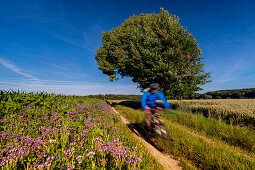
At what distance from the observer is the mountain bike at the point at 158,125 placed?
5160 mm

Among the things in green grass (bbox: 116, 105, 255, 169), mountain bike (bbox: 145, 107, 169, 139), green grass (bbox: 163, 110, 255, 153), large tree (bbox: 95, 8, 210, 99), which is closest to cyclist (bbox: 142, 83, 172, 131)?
mountain bike (bbox: 145, 107, 169, 139)

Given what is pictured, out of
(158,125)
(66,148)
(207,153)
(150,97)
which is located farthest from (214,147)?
(66,148)

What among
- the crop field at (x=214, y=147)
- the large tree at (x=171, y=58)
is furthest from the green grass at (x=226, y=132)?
the large tree at (x=171, y=58)

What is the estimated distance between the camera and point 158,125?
17.6 feet

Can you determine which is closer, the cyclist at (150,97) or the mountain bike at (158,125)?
the mountain bike at (158,125)

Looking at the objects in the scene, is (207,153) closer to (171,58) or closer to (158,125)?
A: (158,125)

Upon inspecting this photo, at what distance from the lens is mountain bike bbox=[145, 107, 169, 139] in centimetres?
516

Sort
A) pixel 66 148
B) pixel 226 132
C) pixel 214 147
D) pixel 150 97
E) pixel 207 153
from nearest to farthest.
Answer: pixel 66 148 < pixel 207 153 < pixel 214 147 < pixel 150 97 < pixel 226 132

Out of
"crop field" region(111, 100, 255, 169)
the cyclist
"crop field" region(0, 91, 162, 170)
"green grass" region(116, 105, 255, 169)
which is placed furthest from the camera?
the cyclist

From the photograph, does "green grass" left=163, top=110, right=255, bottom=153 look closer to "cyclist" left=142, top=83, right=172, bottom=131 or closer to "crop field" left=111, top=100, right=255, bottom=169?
"crop field" left=111, top=100, right=255, bottom=169

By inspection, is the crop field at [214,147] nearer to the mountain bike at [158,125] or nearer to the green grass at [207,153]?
the green grass at [207,153]

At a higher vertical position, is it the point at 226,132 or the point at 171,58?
the point at 171,58

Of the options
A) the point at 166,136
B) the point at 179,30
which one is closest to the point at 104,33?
the point at 179,30

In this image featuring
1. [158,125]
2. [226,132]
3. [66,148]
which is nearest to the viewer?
[66,148]
